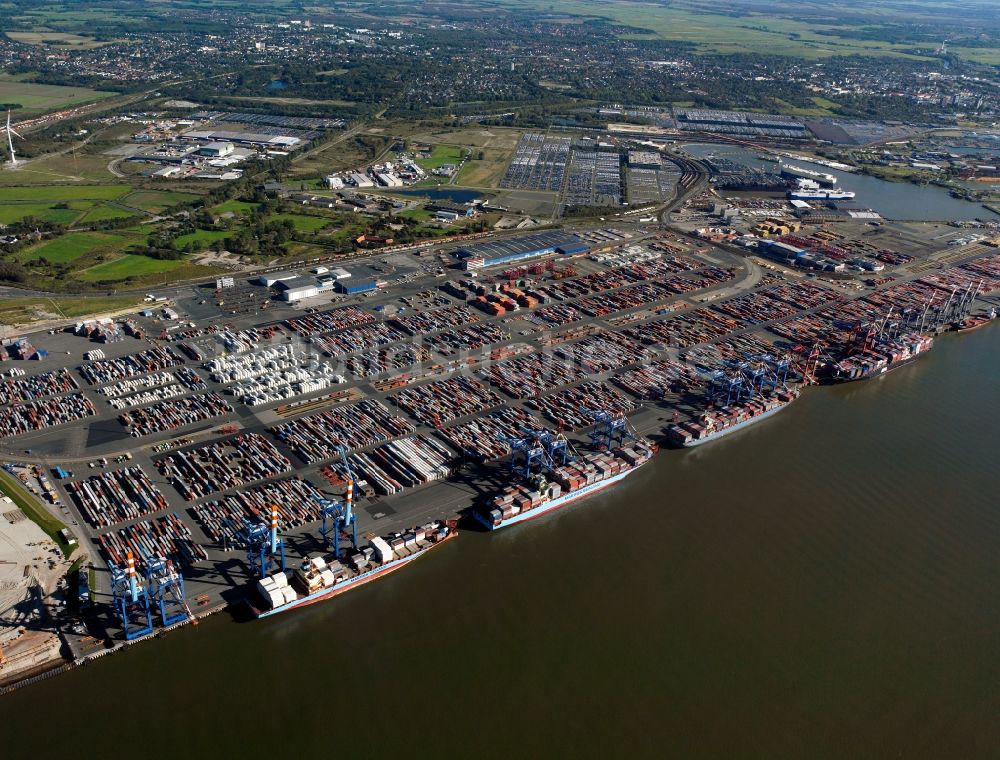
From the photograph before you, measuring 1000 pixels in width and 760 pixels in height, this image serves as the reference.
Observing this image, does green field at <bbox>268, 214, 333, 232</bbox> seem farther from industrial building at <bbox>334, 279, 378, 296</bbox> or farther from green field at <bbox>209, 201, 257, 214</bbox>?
industrial building at <bbox>334, 279, 378, 296</bbox>

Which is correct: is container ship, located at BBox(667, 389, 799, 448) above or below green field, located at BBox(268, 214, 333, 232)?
below

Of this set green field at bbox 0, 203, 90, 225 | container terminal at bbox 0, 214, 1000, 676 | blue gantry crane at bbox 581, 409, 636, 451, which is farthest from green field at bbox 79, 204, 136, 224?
blue gantry crane at bbox 581, 409, 636, 451

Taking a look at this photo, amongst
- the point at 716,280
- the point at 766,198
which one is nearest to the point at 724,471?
the point at 716,280

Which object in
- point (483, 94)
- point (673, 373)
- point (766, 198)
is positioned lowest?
point (673, 373)

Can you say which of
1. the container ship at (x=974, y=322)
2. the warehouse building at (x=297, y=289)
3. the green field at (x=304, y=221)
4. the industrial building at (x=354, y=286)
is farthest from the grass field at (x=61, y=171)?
the container ship at (x=974, y=322)

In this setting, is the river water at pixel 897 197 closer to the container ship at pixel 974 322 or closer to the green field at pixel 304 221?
the container ship at pixel 974 322

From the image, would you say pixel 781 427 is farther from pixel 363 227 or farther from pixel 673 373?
pixel 363 227

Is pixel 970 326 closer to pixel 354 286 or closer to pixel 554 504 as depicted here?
pixel 554 504
